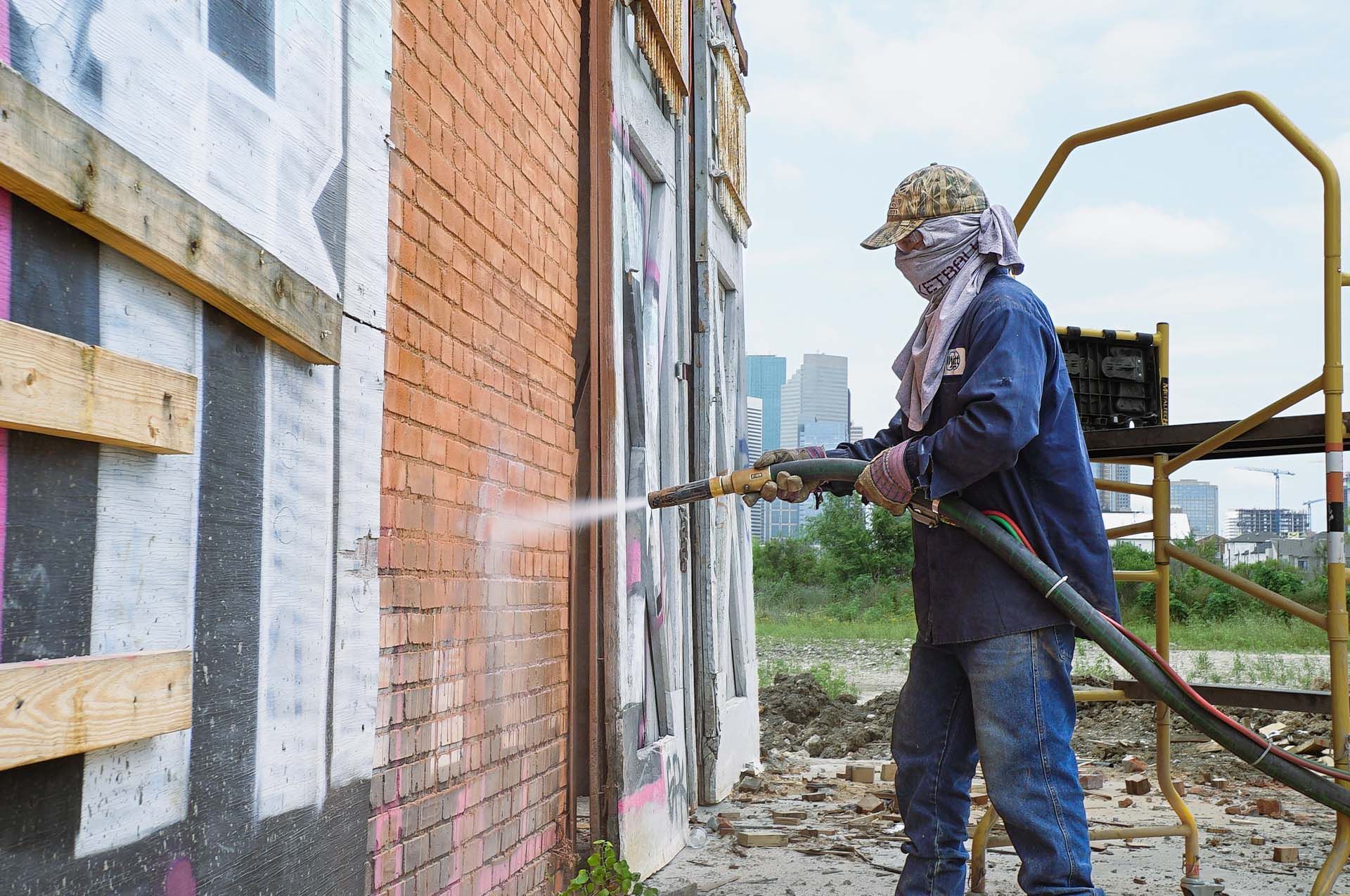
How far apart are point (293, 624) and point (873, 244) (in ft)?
6.23

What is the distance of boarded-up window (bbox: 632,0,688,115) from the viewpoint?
199 inches

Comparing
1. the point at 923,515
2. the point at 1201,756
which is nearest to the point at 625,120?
the point at 923,515

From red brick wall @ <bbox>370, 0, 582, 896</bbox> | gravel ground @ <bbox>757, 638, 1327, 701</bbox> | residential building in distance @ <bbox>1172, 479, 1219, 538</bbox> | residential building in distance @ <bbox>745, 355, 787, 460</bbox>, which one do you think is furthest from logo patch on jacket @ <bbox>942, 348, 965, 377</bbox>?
residential building in distance @ <bbox>1172, 479, 1219, 538</bbox>

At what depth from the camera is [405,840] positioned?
264cm

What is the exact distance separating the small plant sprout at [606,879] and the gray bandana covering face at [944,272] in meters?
1.85

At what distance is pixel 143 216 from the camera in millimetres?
1593

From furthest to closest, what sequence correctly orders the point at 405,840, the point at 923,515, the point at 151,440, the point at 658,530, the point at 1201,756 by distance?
the point at 1201,756, the point at 658,530, the point at 923,515, the point at 405,840, the point at 151,440

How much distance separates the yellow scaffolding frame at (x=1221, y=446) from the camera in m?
3.50

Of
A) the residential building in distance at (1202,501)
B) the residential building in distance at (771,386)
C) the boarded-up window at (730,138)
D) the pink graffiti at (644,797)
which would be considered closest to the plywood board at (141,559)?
the pink graffiti at (644,797)

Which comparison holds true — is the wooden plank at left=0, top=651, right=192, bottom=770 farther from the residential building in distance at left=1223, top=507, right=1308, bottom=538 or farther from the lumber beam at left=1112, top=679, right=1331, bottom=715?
the residential building in distance at left=1223, top=507, right=1308, bottom=538

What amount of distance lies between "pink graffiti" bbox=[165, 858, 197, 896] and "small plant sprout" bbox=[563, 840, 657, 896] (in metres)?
1.99

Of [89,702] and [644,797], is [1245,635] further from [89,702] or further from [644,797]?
[89,702]

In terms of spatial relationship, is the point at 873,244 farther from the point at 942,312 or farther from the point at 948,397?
the point at 948,397

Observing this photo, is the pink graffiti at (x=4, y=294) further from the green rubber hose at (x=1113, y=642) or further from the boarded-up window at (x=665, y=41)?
the boarded-up window at (x=665, y=41)
